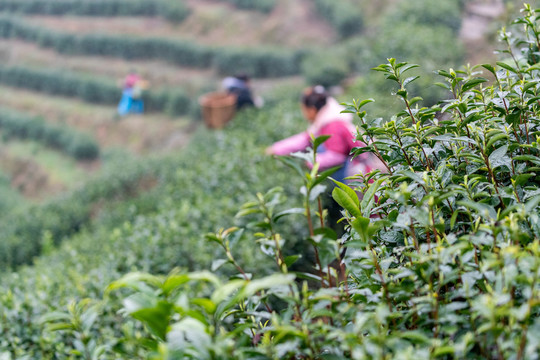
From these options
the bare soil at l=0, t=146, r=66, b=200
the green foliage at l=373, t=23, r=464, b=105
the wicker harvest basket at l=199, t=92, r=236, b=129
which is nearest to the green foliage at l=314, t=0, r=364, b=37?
the green foliage at l=373, t=23, r=464, b=105

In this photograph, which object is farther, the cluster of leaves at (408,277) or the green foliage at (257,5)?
the green foliage at (257,5)

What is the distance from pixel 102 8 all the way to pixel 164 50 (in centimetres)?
488

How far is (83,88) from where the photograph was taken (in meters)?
20.4

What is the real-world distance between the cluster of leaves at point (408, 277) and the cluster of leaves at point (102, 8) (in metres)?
21.4

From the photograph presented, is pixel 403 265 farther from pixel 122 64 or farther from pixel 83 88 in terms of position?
→ pixel 122 64

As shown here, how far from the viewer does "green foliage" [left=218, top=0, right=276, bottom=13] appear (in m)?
19.9

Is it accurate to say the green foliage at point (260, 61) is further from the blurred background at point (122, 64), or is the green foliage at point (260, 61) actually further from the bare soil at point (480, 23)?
the bare soil at point (480, 23)

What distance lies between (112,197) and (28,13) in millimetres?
20922

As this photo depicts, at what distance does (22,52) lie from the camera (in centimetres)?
2291

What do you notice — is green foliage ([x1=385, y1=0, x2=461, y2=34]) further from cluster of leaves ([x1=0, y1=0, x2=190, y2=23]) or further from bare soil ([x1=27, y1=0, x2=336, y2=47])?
cluster of leaves ([x1=0, y1=0, x2=190, y2=23])

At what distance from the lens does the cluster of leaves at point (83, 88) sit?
18109 mm

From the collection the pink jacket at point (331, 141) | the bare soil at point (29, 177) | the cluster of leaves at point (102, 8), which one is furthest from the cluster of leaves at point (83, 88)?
the pink jacket at point (331, 141)

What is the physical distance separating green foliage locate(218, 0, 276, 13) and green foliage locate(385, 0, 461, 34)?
11.4 m

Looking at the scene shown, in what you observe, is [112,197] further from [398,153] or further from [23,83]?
[23,83]
